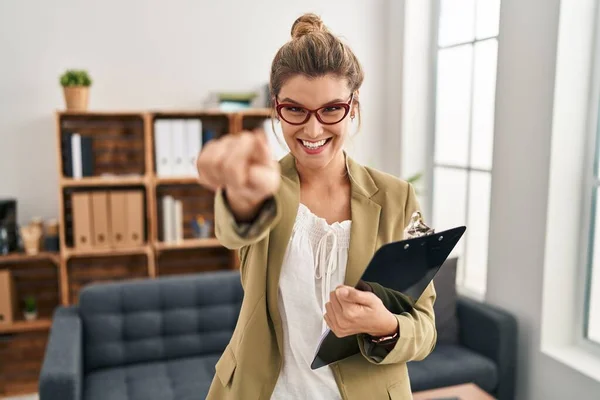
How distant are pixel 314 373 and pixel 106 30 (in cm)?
300

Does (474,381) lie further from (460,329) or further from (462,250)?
(462,250)

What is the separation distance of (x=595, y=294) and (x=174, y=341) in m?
2.06

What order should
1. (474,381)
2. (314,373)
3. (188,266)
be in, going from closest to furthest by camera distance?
(314,373)
(474,381)
(188,266)

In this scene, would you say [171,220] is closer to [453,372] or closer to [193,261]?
[193,261]

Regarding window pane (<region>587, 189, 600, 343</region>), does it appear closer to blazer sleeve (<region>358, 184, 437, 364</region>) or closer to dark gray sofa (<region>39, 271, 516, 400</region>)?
dark gray sofa (<region>39, 271, 516, 400</region>)

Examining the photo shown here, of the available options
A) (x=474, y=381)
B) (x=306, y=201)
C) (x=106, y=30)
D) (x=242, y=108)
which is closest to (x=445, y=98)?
(x=242, y=108)

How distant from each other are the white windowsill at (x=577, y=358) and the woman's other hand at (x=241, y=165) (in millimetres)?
2208

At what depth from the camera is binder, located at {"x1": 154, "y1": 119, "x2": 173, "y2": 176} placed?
10.9 feet

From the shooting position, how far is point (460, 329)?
3012 millimetres

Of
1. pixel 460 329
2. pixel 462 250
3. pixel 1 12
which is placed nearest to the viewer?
pixel 460 329

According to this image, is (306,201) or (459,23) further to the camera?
(459,23)

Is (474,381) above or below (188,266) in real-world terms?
below

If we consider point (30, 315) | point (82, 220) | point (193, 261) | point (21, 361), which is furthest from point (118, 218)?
point (21, 361)

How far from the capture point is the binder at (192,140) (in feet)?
11.0
